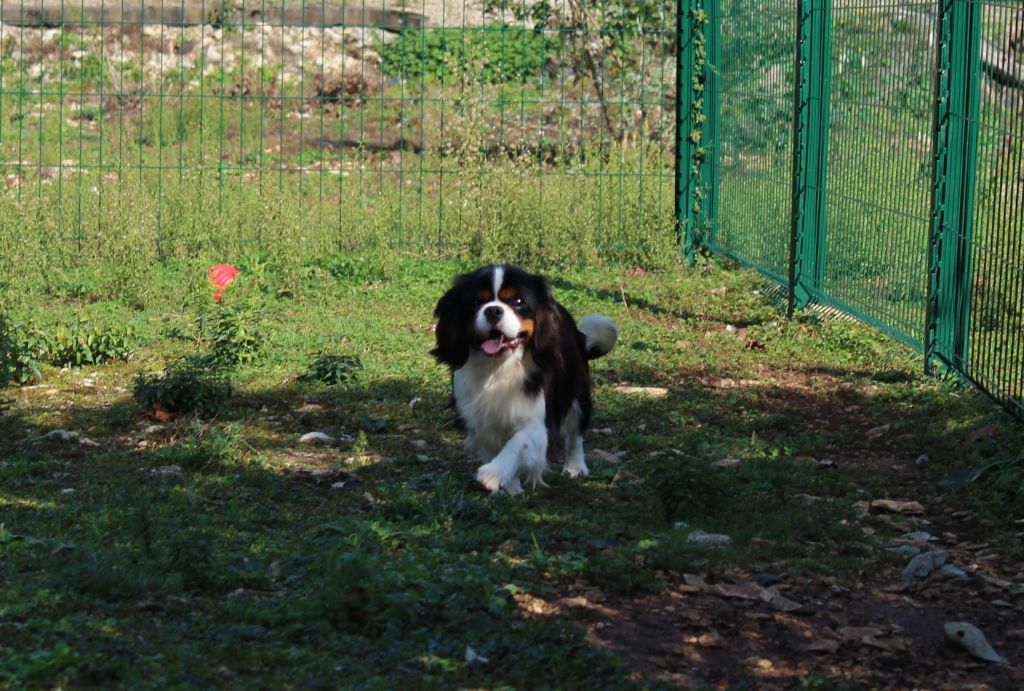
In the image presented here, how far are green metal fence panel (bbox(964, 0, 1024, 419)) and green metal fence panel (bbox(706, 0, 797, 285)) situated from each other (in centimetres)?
311

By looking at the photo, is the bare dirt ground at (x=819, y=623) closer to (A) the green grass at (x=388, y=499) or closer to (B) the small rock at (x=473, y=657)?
(A) the green grass at (x=388, y=499)

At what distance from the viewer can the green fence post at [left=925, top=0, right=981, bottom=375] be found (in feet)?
23.9

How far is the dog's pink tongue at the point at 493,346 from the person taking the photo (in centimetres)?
607

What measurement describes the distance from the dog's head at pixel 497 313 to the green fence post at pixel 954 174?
7.85 ft

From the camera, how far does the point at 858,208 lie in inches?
352

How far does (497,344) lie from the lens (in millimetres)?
6086

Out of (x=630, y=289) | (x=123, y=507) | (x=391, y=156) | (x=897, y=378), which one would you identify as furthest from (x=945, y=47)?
(x=391, y=156)

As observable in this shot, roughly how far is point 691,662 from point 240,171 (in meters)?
8.82

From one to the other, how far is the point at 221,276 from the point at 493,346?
5051 millimetres

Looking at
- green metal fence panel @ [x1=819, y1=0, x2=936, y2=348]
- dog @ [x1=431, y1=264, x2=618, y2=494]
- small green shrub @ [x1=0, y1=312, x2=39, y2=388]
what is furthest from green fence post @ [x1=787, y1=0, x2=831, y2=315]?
small green shrub @ [x1=0, y1=312, x2=39, y2=388]

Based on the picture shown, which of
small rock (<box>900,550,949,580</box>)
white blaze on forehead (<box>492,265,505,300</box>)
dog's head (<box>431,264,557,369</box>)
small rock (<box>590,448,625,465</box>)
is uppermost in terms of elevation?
white blaze on forehead (<box>492,265,505,300</box>)

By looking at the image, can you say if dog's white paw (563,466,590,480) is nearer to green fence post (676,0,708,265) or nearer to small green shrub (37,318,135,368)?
small green shrub (37,318,135,368)

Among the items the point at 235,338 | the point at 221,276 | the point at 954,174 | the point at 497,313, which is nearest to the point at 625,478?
the point at 497,313

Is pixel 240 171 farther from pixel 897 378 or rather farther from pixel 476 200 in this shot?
pixel 897 378
